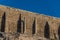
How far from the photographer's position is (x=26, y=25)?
1315 inches

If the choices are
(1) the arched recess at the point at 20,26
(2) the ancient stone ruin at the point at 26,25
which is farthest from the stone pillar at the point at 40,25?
(1) the arched recess at the point at 20,26

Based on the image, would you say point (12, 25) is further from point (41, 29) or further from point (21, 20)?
point (41, 29)

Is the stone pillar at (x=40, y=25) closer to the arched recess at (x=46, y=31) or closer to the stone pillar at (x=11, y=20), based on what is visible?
the arched recess at (x=46, y=31)

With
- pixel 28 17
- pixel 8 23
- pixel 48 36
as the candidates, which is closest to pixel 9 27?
pixel 8 23

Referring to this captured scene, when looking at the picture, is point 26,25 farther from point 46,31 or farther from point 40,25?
point 46,31

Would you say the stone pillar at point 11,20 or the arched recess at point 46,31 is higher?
the stone pillar at point 11,20

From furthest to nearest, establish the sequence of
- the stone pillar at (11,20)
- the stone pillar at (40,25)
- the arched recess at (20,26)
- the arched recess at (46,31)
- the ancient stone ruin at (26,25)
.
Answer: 1. the arched recess at (46,31)
2. the stone pillar at (40,25)
3. the arched recess at (20,26)
4. the stone pillar at (11,20)
5. the ancient stone ruin at (26,25)

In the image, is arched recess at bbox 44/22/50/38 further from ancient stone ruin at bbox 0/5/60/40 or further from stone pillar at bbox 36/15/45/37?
stone pillar at bbox 36/15/45/37

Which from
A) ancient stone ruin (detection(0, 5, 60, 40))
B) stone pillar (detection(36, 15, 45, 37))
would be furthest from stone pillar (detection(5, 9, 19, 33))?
stone pillar (detection(36, 15, 45, 37))

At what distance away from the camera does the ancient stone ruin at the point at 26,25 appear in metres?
30.9

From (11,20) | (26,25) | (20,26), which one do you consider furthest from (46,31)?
(11,20)

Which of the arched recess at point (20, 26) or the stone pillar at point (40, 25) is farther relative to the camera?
the stone pillar at point (40, 25)

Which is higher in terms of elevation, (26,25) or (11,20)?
(11,20)

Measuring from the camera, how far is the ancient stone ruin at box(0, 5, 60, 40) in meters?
30.9
